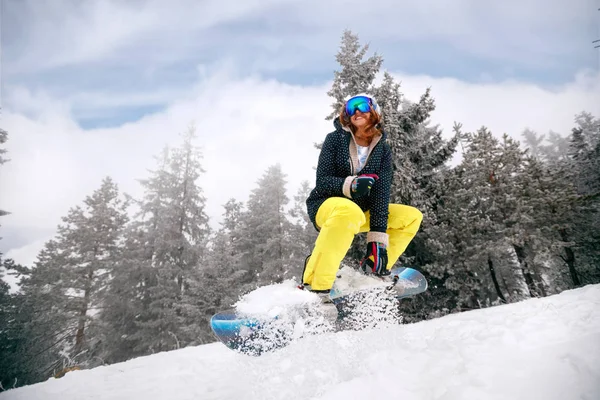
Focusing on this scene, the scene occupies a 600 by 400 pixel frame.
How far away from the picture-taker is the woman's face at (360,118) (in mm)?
2865

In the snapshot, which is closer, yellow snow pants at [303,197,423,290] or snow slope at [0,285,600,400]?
snow slope at [0,285,600,400]

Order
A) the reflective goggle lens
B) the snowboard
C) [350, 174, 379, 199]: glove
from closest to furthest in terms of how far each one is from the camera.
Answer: the snowboard
[350, 174, 379, 199]: glove
the reflective goggle lens

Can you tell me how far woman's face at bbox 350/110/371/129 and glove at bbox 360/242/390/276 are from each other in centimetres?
120

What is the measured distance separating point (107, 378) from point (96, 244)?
56.8ft

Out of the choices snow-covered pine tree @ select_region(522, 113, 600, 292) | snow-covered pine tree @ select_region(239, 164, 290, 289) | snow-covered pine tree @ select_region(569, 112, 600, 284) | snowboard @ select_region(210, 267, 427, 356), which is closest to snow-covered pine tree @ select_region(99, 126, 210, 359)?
snow-covered pine tree @ select_region(239, 164, 290, 289)

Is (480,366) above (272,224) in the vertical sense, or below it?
below

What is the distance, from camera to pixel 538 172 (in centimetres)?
1558

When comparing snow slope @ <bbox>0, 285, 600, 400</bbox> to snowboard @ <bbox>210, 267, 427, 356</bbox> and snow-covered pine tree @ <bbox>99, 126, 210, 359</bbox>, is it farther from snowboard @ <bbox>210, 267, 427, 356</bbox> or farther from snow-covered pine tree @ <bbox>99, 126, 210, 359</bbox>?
snow-covered pine tree @ <bbox>99, 126, 210, 359</bbox>

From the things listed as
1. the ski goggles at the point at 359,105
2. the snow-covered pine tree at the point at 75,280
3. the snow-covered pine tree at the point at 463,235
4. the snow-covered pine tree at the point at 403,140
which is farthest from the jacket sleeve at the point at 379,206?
the snow-covered pine tree at the point at 75,280

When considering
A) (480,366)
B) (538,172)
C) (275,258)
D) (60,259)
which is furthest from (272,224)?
(480,366)

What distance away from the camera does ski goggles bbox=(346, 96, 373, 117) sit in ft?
9.32

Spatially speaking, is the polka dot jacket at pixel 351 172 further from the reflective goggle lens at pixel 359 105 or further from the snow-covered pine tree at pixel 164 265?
the snow-covered pine tree at pixel 164 265

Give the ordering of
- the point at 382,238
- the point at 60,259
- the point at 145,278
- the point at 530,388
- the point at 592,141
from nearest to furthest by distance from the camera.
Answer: the point at 530,388 < the point at 382,238 < the point at 60,259 < the point at 145,278 < the point at 592,141

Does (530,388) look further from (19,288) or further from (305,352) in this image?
(19,288)
